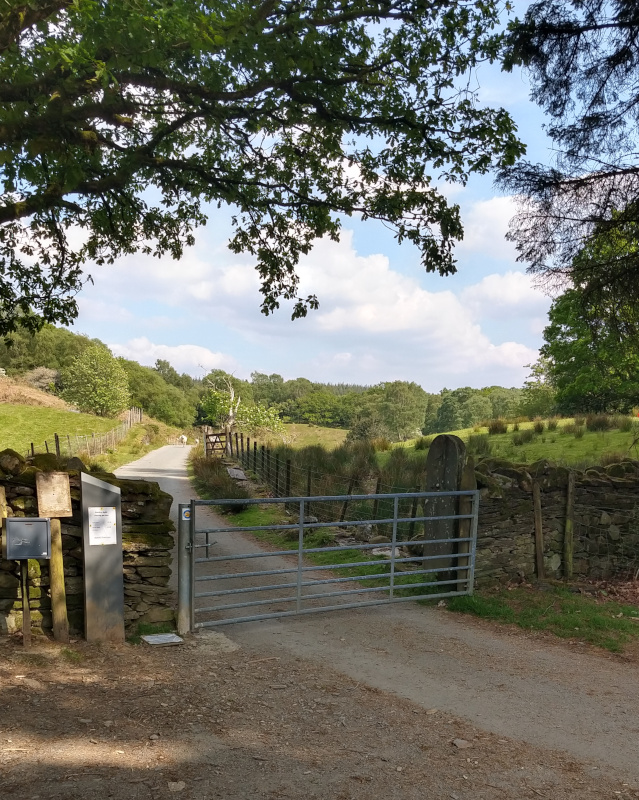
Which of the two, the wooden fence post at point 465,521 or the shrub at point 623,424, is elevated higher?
the shrub at point 623,424

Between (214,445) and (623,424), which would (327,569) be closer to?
(623,424)

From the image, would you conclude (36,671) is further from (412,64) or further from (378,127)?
(412,64)

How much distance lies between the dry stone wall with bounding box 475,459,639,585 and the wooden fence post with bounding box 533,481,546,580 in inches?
2.4

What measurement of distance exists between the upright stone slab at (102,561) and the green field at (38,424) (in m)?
37.5

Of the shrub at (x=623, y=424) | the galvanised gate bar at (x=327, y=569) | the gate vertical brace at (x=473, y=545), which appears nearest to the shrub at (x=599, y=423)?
the shrub at (x=623, y=424)

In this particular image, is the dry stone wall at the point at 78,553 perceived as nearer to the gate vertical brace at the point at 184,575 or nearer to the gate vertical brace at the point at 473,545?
the gate vertical brace at the point at 184,575

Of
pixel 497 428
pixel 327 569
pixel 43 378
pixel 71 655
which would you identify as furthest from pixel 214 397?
pixel 43 378

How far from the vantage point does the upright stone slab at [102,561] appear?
18.6 feet

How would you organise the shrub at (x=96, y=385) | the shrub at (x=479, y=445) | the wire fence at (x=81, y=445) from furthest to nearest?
the shrub at (x=96, y=385), the wire fence at (x=81, y=445), the shrub at (x=479, y=445)

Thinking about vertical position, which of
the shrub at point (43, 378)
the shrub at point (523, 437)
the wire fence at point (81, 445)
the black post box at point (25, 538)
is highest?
the shrub at point (43, 378)

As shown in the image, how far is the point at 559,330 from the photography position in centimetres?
3566

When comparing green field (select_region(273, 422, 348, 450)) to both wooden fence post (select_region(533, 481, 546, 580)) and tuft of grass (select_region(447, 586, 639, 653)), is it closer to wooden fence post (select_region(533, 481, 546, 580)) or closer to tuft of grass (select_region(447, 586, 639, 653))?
wooden fence post (select_region(533, 481, 546, 580))

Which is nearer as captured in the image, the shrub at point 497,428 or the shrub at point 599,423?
the shrub at point 599,423

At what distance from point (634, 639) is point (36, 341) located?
85.3m
